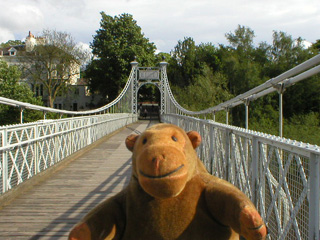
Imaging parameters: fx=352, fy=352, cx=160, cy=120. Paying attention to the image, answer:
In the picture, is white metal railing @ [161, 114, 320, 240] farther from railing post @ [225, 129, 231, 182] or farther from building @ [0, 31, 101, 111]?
building @ [0, 31, 101, 111]

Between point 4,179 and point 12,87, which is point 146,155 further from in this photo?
point 12,87

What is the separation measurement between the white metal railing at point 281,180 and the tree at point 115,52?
1217 inches

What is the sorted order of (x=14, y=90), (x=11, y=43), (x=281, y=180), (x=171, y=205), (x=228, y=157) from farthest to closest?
1. (x=11, y=43)
2. (x=14, y=90)
3. (x=228, y=157)
4. (x=281, y=180)
5. (x=171, y=205)

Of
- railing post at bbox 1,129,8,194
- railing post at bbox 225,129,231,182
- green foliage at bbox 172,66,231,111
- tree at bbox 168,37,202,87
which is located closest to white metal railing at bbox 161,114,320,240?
railing post at bbox 225,129,231,182

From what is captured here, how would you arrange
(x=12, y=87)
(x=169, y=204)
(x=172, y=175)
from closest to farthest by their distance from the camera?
(x=172, y=175)
(x=169, y=204)
(x=12, y=87)

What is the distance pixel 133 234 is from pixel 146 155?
0.49 metres

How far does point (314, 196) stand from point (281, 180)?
0.45 metres

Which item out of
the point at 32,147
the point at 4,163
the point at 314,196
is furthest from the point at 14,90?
the point at 314,196

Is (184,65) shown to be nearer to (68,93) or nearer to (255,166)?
(68,93)

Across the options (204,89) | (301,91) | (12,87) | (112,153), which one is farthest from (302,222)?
(301,91)

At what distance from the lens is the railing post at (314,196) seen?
5.14 feet

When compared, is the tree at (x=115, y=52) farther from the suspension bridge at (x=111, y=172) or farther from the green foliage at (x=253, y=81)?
the suspension bridge at (x=111, y=172)

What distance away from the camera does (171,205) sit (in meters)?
1.81

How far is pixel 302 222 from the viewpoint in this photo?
1.84 m
